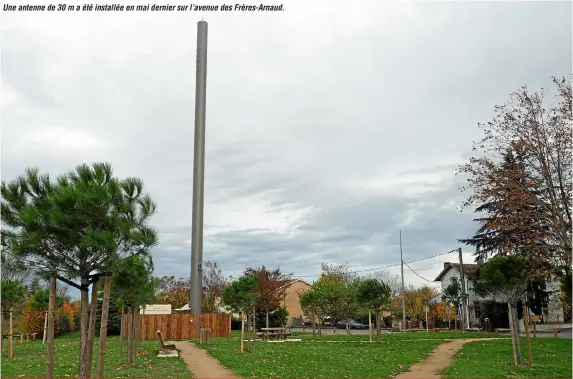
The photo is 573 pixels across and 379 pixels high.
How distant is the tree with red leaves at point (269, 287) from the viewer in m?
49.2

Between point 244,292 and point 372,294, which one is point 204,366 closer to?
point 244,292

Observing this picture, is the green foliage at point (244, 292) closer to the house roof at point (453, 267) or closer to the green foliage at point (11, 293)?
the green foliage at point (11, 293)

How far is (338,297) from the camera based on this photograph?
5100cm

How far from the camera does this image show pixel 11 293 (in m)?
26.3

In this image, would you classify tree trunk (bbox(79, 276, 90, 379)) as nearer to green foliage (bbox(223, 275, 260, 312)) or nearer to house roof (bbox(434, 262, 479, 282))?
green foliage (bbox(223, 275, 260, 312))

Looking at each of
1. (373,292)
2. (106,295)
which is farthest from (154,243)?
(373,292)

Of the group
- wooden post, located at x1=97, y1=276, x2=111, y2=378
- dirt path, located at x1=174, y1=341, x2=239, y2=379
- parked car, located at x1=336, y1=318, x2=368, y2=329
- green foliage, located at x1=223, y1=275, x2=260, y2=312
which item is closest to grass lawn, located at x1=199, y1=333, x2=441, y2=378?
dirt path, located at x1=174, y1=341, x2=239, y2=379

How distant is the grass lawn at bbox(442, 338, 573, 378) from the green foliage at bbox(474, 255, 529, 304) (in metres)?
2.17

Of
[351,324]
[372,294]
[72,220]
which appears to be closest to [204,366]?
[72,220]

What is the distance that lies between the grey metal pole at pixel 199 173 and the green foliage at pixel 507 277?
2378 centimetres

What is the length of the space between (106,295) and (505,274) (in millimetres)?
12193

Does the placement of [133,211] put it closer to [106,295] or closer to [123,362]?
[106,295]

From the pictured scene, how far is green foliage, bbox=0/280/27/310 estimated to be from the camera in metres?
25.7

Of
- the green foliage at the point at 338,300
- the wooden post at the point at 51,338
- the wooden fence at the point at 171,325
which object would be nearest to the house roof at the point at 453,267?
the green foliage at the point at 338,300
